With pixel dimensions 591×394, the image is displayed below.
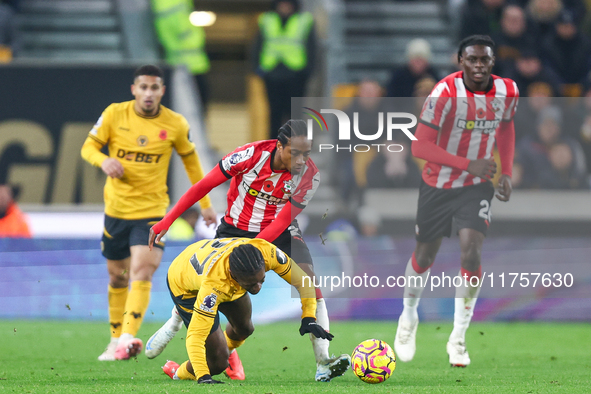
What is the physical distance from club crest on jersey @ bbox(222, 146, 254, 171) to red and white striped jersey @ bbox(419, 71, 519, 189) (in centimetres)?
153

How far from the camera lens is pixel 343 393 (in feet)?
17.3

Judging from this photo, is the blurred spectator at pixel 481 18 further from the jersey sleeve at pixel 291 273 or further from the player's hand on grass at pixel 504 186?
the jersey sleeve at pixel 291 273

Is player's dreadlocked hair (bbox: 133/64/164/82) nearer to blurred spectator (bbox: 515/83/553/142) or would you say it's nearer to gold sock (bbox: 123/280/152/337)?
gold sock (bbox: 123/280/152/337)

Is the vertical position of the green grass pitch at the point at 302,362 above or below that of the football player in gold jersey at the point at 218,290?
below

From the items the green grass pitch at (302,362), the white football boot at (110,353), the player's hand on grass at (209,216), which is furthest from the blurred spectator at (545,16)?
the white football boot at (110,353)

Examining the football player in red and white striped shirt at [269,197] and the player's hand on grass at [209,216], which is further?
the player's hand on grass at [209,216]

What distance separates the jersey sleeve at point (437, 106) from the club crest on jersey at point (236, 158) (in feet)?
5.01

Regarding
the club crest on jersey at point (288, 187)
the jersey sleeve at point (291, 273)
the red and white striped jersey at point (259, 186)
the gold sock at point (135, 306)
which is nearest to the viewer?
the jersey sleeve at point (291, 273)

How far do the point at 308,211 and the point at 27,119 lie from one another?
371 centimetres

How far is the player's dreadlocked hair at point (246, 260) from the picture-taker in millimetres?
5352

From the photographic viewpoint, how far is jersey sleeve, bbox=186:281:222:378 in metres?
5.45

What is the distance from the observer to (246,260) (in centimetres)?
537

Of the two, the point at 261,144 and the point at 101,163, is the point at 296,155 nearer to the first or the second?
the point at 261,144

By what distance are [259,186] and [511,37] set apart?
817 centimetres
